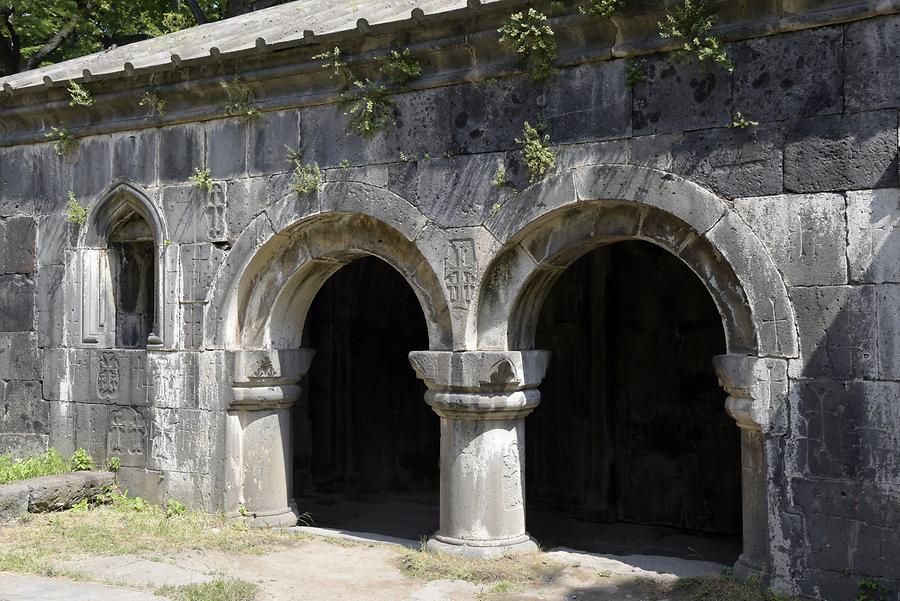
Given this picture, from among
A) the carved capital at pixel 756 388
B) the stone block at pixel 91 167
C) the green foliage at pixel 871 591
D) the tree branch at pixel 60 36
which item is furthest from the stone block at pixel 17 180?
the tree branch at pixel 60 36

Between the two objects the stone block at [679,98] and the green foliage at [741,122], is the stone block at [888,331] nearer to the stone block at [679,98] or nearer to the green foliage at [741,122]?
the green foliage at [741,122]

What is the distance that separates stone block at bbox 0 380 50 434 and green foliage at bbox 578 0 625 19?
5275mm

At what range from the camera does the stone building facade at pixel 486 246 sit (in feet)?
15.6

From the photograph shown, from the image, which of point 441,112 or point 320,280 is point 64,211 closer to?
point 320,280

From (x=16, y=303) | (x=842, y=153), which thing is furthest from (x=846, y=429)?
(x=16, y=303)

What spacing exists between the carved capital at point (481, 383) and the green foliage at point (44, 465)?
313 centimetres

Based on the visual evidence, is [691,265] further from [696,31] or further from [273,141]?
[273,141]

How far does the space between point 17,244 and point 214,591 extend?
4.13 m

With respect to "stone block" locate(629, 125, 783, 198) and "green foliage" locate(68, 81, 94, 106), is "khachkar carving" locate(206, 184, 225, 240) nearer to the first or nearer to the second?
"green foliage" locate(68, 81, 94, 106)

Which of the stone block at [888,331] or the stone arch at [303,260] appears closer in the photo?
the stone block at [888,331]

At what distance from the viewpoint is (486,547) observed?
568cm

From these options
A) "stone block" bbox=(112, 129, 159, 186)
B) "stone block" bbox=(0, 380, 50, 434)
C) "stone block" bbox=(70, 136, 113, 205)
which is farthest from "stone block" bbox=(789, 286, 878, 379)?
"stone block" bbox=(0, 380, 50, 434)

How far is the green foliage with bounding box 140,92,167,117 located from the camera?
6.88m

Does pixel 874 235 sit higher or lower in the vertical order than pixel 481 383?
higher
